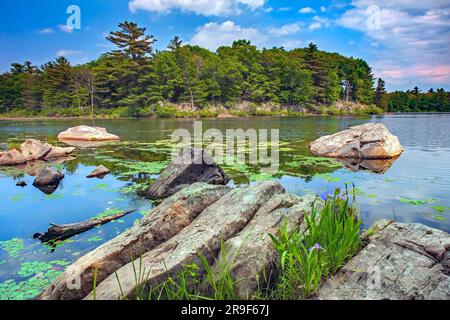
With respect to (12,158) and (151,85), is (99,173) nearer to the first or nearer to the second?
(12,158)

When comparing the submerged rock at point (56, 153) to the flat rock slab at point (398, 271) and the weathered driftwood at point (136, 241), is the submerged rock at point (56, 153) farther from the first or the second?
the flat rock slab at point (398, 271)

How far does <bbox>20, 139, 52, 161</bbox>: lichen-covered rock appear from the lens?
14.5 meters

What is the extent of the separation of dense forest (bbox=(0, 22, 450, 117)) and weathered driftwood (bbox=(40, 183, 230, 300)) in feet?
175

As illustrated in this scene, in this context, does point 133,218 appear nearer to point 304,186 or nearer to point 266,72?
point 304,186

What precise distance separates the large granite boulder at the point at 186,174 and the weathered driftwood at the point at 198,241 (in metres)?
3.83

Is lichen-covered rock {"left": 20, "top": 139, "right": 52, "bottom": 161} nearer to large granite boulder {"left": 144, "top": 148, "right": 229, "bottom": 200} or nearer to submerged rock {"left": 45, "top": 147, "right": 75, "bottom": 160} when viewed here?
submerged rock {"left": 45, "top": 147, "right": 75, "bottom": 160}

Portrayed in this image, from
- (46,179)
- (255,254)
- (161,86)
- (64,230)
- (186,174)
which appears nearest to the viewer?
(255,254)

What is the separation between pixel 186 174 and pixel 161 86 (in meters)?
53.5

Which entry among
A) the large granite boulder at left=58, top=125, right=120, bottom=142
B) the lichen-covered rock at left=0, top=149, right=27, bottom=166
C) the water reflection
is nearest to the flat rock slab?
the water reflection

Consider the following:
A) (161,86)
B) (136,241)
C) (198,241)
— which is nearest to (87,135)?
(136,241)

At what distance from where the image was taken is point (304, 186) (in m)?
8.91

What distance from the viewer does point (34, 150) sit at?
14.8 m

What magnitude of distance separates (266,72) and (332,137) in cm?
5983

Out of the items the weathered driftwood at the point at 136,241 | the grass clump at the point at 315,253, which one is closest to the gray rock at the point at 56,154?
the weathered driftwood at the point at 136,241
